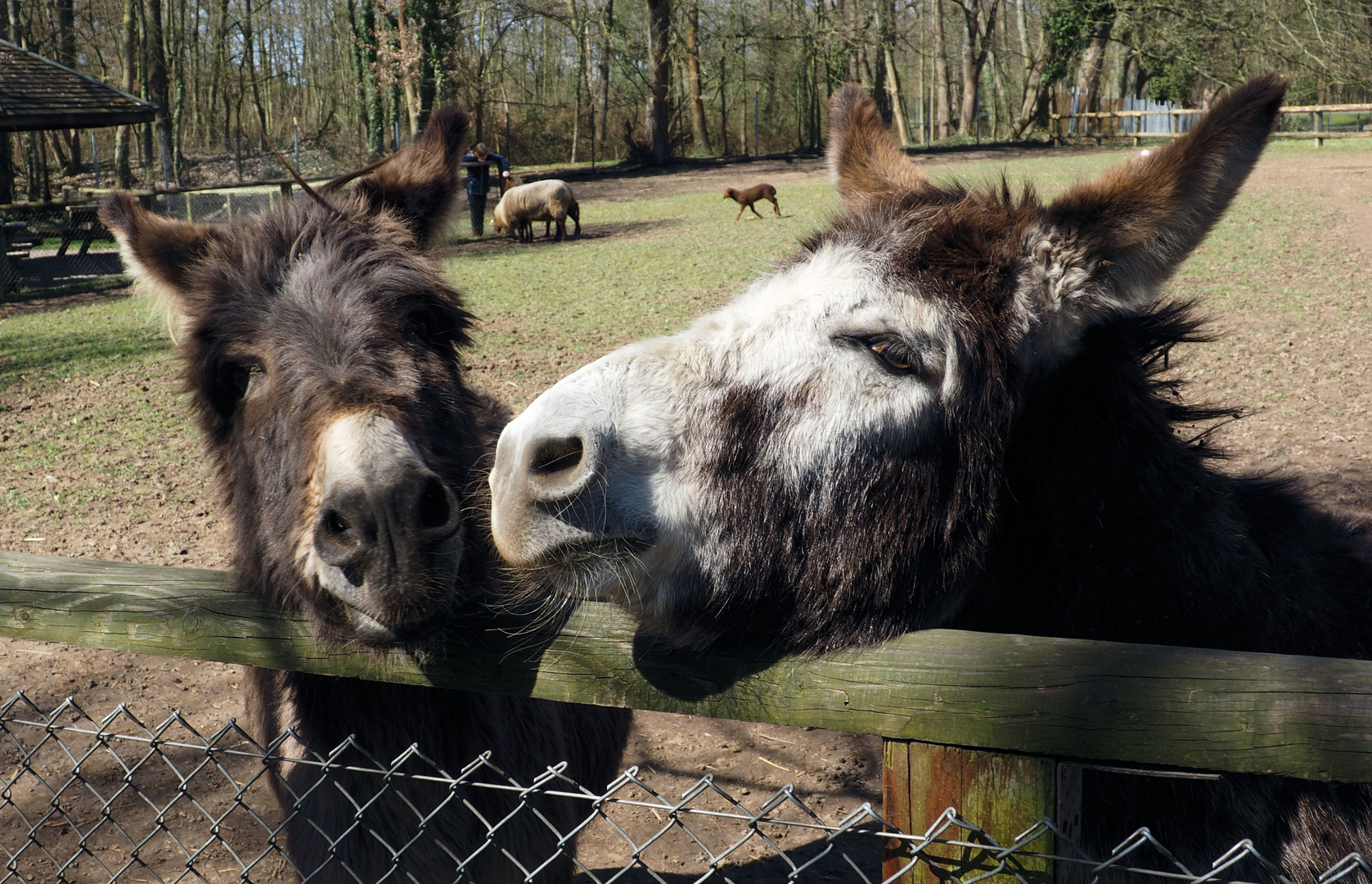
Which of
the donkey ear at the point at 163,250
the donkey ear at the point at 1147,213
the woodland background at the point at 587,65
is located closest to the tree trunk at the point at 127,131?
the woodland background at the point at 587,65

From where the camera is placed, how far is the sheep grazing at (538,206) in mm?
19781

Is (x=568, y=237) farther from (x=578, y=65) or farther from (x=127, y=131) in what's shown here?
(x=578, y=65)

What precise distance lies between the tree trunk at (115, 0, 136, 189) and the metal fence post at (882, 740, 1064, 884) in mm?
30277

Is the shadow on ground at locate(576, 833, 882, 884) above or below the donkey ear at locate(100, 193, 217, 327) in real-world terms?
below

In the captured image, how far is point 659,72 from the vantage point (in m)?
35.3

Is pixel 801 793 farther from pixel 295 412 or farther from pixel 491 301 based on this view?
pixel 491 301

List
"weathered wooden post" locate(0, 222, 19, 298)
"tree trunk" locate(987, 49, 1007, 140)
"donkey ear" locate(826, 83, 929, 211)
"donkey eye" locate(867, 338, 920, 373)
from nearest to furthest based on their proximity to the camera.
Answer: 1. "donkey eye" locate(867, 338, 920, 373)
2. "donkey ear" locate(826, 83, 929, 211)
3. "weathered wooden post" locate(0, 222, 19, 298)
4. "tree trunk" locate(987, 49, 1007, 140)

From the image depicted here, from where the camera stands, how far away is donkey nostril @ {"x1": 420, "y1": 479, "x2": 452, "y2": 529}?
80.5 inches

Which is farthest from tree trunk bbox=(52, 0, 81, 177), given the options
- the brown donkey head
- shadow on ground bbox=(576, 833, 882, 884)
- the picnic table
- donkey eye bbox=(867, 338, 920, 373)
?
donkey eye bbox=(867, 338, 920, 373)

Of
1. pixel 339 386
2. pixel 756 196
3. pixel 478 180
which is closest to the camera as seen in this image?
pixel 339 386

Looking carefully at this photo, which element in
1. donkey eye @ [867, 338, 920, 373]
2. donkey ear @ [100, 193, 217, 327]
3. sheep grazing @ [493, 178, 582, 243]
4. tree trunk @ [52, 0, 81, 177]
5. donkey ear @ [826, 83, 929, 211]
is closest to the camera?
donkey eye @ [867, 338, 920, 373]

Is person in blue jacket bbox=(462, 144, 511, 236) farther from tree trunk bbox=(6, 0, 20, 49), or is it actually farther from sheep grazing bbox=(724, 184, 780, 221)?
tree trunk bbox=(6, 0, 20, 49)

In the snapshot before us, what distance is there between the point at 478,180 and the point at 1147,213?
19930 mm

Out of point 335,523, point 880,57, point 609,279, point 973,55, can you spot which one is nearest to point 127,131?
point 609,279
